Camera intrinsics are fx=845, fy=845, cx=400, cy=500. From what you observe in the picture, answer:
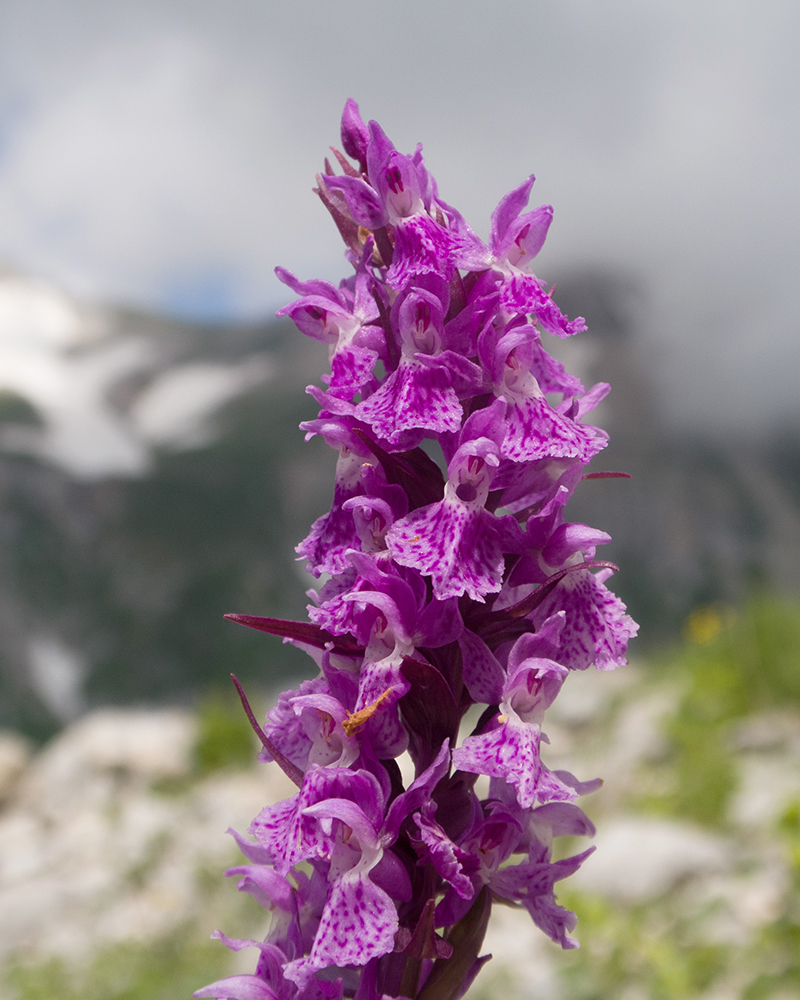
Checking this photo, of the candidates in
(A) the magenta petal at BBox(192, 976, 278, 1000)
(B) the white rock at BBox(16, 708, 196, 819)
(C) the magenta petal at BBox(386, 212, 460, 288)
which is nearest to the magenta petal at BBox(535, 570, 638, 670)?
Answer: (C) the magenta petal at BBox(386, 212, 460, 288)

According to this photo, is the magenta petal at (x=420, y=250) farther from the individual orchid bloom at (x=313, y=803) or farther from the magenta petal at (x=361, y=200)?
the individual orchid bloom at (x=313, y=803)

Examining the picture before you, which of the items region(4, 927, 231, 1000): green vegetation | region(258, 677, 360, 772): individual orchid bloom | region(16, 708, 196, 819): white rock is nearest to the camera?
region(258, 677, 360, 772): individual orchid bloom

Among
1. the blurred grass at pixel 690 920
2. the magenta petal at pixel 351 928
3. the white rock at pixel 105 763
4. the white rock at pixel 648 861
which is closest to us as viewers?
the magenta petal at pixel 351 928

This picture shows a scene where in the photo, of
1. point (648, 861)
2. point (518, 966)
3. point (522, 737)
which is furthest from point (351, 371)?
point (648, 861)

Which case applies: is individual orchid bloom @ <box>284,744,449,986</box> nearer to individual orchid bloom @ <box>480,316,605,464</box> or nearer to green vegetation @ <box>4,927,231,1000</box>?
individual orchid bloom @ <box>480,316,605,464</box>

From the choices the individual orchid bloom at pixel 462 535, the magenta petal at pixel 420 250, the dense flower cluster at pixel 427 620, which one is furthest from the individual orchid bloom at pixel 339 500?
the magenta petal at pixel 420 250

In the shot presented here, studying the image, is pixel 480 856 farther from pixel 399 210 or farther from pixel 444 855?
pixel 399 210

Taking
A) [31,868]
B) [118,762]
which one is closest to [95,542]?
[118,762]
